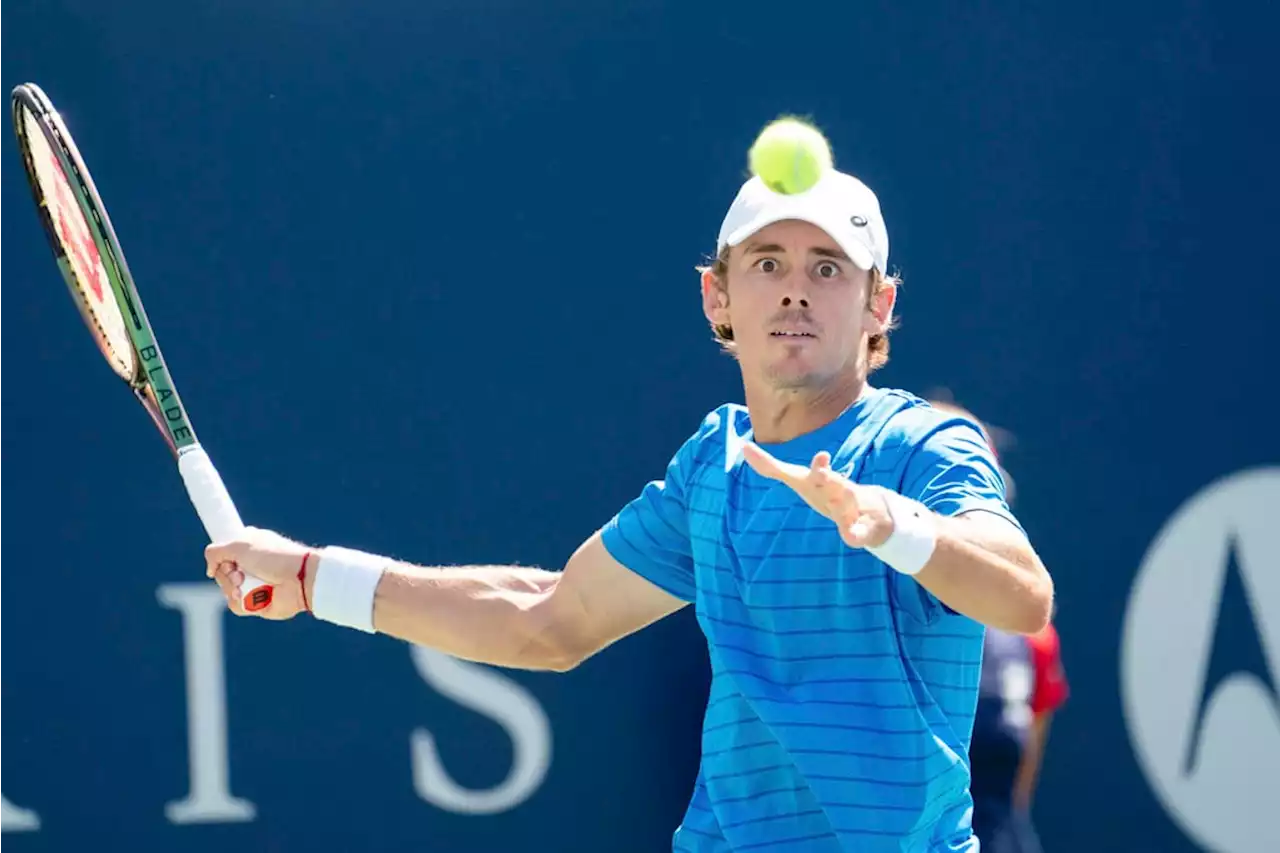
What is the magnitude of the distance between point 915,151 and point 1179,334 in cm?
74

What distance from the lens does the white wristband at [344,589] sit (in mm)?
2531

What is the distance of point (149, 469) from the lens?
12.1 feet

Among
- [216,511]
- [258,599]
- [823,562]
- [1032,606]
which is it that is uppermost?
[216,511]

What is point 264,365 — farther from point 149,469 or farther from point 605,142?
point 605,142

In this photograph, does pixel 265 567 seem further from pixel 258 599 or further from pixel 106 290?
pixel 106 290

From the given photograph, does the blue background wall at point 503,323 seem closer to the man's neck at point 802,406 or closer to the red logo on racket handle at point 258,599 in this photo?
the red logo on racket handle at point 258,599

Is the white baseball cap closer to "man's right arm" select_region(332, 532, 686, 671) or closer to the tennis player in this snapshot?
A: the tennis player

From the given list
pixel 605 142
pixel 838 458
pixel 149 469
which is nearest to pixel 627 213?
pixel 605 142

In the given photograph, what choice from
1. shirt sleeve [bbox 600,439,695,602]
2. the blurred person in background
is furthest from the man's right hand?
the blurred person in background

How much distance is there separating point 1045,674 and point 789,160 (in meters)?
1.73

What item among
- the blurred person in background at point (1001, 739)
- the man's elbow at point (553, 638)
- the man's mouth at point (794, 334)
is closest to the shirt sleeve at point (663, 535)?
the man's elbow at point (553, 638)

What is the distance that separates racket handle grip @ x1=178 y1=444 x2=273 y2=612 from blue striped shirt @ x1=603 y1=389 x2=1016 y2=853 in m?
0.67

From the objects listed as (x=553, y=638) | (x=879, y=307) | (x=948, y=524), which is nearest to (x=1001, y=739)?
(x=553, y=638)

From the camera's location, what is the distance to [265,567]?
8.23 ft
